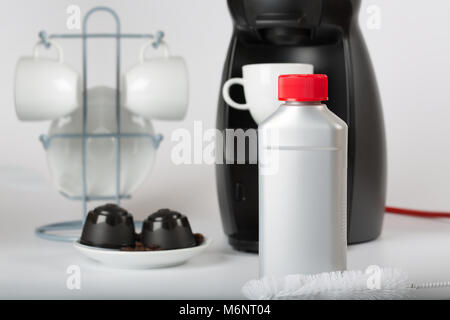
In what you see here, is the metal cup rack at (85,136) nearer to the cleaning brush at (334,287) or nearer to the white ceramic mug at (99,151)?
the white ceramic mug at (99,151)

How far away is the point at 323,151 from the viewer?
0.81 metres

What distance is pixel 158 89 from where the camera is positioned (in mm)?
1118

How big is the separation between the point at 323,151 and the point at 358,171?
0.27 m

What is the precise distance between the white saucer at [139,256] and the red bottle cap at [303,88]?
239 millimetres

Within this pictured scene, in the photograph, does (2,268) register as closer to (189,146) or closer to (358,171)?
(189,146)

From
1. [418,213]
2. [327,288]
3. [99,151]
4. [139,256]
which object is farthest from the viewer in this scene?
[418,213]

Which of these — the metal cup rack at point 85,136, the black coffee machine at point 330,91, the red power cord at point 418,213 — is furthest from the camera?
the red power cord at point 418,213

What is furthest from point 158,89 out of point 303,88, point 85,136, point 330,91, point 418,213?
point 418,213

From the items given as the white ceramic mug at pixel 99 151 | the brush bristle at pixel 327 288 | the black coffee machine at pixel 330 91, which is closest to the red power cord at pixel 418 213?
the black coffee machine at pixel 330 91

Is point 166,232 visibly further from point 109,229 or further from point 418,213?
point 418,213

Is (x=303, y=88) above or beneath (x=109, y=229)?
above

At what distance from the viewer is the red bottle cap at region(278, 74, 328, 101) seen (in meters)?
0.81

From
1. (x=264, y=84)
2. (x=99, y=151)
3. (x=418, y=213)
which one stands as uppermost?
(x=264, y=84)

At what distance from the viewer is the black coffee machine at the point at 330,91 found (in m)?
1.05
